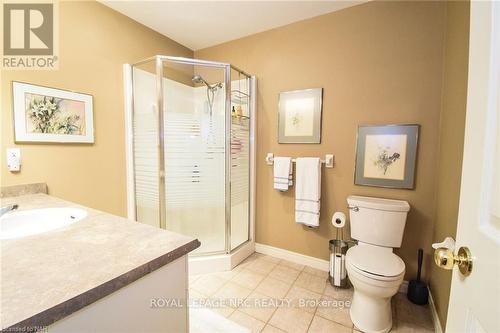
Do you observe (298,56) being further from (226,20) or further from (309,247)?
(309,247)

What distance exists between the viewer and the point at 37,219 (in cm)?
117

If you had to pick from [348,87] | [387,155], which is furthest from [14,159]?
[387,155]

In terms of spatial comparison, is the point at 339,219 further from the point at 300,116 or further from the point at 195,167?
the point at 195,167

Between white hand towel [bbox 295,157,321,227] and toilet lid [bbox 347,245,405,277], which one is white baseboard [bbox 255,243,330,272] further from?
toilet lid [bbox 347,245,405,277]

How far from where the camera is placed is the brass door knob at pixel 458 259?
503mm

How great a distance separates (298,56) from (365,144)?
3.61 feet

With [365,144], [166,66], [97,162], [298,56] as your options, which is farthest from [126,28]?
[365,144]

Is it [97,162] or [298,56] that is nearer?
[97,162]

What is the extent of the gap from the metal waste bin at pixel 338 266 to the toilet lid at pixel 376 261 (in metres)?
0.21

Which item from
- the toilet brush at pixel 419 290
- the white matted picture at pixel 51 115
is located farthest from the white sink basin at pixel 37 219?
the toilet brush at pixel 419 290

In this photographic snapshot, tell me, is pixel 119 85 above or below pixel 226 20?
below

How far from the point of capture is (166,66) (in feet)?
7.43

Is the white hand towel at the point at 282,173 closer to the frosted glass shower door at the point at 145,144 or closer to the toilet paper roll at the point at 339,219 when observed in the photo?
the toilet paper roll at the point at 339,219

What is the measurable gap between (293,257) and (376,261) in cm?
98
